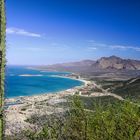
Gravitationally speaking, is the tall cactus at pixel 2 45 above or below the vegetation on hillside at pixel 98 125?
above

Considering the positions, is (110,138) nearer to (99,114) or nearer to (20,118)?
(99,114)

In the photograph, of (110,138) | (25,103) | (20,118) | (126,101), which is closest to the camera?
(110,138)

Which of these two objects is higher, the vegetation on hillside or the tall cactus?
the tall cactus

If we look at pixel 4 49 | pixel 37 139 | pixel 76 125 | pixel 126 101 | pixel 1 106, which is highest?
pixel 4 49

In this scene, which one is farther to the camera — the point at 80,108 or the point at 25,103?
the point at 25,103

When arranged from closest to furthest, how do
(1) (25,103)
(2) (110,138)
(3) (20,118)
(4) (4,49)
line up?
(4) (4,49) → (2) (110,138) → (3) (20,118) → (1) (25,103)

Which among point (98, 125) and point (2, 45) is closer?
point (2, 45)

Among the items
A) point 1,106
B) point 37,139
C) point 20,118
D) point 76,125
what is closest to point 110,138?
point 76,125

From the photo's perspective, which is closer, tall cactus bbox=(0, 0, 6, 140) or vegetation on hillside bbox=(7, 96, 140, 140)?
tall cactus bbox=(0, 0, 6, 140)

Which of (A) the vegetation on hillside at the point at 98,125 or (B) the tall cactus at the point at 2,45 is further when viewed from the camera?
(A) the vegetation on hillside at the point at 98,125

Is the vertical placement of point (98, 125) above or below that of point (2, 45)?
below

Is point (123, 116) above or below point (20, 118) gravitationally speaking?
above
